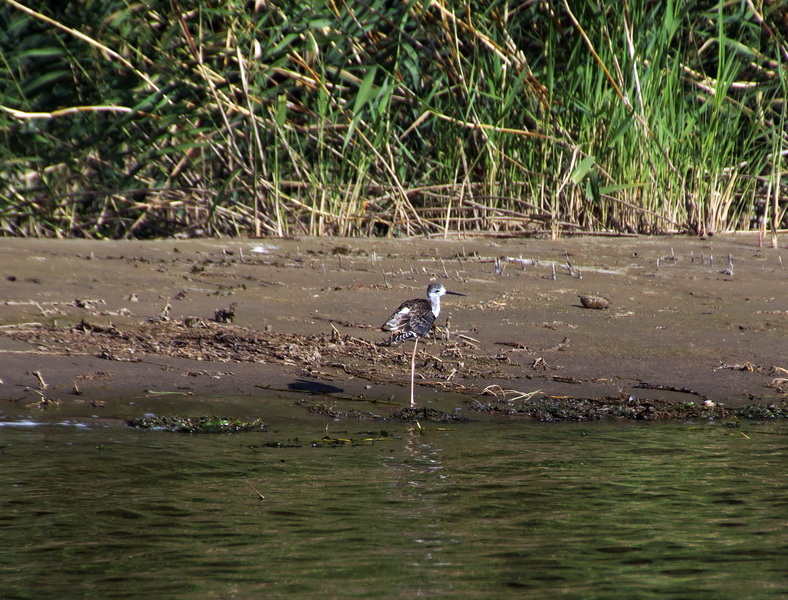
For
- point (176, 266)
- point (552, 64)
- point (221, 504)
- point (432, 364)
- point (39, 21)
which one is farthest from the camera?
point (39, 21)

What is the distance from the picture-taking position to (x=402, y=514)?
3381 millimetres

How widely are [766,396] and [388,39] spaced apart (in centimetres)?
497

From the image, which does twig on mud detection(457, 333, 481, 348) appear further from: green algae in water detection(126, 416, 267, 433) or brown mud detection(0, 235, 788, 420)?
green algae in water detection(126, 416, 267, 433)

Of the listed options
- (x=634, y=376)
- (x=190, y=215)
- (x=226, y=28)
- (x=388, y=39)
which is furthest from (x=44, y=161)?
(x=634, y=376)

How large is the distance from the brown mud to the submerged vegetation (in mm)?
592

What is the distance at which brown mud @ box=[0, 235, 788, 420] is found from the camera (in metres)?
5.00

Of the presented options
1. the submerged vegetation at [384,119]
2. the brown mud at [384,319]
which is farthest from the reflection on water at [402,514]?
the submerged vegetation at [384,119]

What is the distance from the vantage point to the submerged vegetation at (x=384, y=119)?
8164mm

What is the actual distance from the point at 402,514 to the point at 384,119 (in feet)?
18.1

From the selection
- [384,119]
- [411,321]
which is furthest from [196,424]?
[384,119]

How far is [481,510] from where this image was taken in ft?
11.3

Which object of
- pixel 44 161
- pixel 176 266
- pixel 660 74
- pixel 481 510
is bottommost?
pixel 481 510

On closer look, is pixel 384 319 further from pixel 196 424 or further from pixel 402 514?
pixel 402 514

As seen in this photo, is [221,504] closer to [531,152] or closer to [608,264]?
[608,264]
